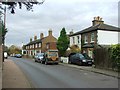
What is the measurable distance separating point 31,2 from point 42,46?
71.5 meters

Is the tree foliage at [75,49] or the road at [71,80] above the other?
the tree foliage at [75,49]

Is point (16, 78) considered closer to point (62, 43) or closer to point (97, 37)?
point (97, 37)

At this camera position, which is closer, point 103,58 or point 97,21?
point 103,58

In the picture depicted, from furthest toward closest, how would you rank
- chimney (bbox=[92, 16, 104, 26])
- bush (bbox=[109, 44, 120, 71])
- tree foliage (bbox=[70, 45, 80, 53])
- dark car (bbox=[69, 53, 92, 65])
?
chimney (bbox=[92, 16, 104, 26]) → tree foliage (bbox=[70, 45, 80, 53]) → dark car (bbox=[69, 53, 92, 65]) → bush (bbox=[109, 44, 120, 71])

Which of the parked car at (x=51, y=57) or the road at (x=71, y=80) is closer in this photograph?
the road at (x=71, y=80)

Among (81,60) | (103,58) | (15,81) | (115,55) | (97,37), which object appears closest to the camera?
(15,81)

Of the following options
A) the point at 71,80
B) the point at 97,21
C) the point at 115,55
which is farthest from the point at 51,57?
the point at 71,80

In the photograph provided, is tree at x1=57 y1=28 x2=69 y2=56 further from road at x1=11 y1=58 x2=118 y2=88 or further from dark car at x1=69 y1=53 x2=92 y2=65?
road at x1=11 y1=58 x2=118 y2=88

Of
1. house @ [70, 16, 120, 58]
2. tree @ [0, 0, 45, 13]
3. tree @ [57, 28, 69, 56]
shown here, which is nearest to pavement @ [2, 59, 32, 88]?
tree @ [0, 0, 45, 13]

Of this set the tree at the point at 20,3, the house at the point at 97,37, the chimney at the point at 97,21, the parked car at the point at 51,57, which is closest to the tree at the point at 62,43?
the house at the point at 97,37

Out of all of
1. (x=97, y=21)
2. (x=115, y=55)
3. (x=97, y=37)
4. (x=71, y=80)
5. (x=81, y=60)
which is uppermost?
(x=97, y=21)

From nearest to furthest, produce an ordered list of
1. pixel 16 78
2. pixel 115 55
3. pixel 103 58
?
1. pixel 16 78
2. pixel 115 55
3. pixel 103 58

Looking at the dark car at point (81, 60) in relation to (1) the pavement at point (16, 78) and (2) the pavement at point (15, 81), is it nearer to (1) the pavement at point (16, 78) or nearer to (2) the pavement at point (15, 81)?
(1) the pavement at point (16, 78)

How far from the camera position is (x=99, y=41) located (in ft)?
139
